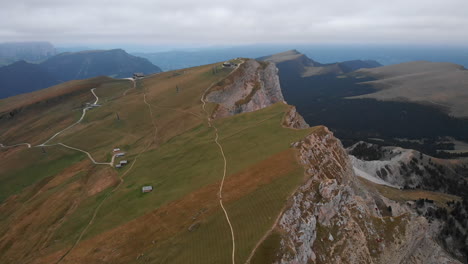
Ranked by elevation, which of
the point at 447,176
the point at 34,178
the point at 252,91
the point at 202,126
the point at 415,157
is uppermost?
the point at 252,91

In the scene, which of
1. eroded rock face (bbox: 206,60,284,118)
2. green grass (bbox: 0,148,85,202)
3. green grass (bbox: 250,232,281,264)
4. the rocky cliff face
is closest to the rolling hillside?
green grass (bbox: 250,232,281,264)

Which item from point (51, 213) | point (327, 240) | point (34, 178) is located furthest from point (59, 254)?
point (34, 178)

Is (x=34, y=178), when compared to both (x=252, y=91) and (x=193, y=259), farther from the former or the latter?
(x=252, y=91)

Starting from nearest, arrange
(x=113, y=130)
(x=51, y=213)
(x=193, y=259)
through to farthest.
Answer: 1. (x=193, y=259)
2. (x=51, y=213)
3. (x=113, y=130)

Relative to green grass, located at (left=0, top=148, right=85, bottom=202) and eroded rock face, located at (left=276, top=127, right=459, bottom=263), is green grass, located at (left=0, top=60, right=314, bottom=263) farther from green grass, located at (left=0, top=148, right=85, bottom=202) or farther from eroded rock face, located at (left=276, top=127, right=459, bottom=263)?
eroded rock face, located at (left=276, top=127, right=459, bottom=263)

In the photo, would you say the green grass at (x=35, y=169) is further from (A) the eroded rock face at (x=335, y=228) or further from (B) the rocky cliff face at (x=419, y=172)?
(B) the rocky cliff face at (x=419, y=172)

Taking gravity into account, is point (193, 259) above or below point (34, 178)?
above
